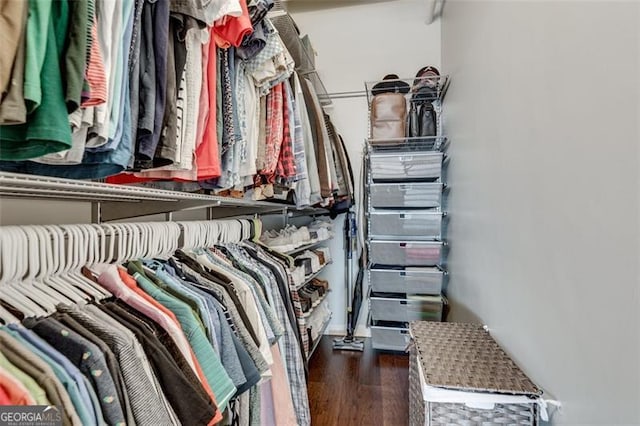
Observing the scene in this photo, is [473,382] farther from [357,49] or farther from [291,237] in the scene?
[357,49]

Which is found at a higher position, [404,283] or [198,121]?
[198,121]

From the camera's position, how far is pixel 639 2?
22.0 inches

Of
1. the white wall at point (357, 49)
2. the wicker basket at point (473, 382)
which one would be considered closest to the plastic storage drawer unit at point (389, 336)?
the white wall at point (357, 49)

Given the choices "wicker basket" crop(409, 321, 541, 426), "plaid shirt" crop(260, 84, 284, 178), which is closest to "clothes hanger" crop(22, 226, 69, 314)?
"plaid shirt" crop(260, 84, 284, 178)

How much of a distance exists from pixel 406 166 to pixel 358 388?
1.47m

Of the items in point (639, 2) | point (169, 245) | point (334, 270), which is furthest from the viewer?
point (334, 270)

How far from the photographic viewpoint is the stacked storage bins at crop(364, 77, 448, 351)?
7.55ft

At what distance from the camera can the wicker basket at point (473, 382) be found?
2.93 ft

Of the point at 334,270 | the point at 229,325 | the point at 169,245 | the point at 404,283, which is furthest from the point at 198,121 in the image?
the point at 334,270

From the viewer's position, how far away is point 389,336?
242 centimetres

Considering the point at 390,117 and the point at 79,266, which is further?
the point at 390,117

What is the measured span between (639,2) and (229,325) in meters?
1.07

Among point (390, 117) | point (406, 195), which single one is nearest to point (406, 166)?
point (406, 195)

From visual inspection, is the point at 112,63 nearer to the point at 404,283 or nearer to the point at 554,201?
the point at 554,201
